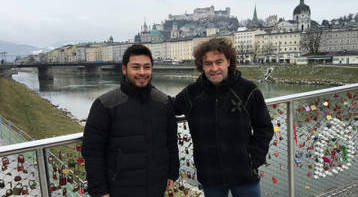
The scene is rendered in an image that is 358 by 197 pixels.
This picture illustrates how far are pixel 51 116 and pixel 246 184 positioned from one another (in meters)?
18.6

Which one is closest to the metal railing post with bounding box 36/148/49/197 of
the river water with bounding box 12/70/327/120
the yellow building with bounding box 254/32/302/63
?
the river water with bounding box 12/70/327/120

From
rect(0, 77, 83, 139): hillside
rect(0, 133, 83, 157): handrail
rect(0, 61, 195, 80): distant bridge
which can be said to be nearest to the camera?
rect(0, 133, 83, 157): handrail

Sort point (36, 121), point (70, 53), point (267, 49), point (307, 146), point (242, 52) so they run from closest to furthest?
point (307, 146)
point (36, 121)
point (267, 49)
point (242, 52)
point (70, 53)

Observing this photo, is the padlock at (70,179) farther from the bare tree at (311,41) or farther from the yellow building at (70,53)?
the yellow building at (70,53)

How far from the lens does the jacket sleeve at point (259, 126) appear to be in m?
2.10

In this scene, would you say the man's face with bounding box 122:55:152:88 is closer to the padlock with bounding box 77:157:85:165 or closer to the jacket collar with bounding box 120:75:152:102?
the jacket collar with bounding box 120:75:152:102

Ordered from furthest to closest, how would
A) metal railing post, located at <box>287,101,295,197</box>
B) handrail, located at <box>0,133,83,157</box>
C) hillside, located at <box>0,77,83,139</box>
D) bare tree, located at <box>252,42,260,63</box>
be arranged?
bare tree, located at <box>252,42,260,63</box> < hillside, located at <box>0,77,83,139</box> < metal railing post, located at <box>287,101,295,197</box> < handrail, located at <box>0,133,83,157</box>

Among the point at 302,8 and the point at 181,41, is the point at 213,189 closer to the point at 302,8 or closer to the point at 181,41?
the point at 302,8

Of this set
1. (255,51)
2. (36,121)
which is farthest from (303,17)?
(36,121)

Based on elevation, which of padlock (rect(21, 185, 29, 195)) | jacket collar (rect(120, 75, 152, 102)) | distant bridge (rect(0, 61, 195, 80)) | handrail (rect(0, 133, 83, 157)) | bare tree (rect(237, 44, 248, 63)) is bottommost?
padlock (rect(21, 185, 29, 195))

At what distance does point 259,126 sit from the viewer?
2131 millimetres

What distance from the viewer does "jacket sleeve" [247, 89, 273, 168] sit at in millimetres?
2104

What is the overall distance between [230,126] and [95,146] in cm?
90

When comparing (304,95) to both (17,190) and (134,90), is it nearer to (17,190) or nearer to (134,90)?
(134,90)
